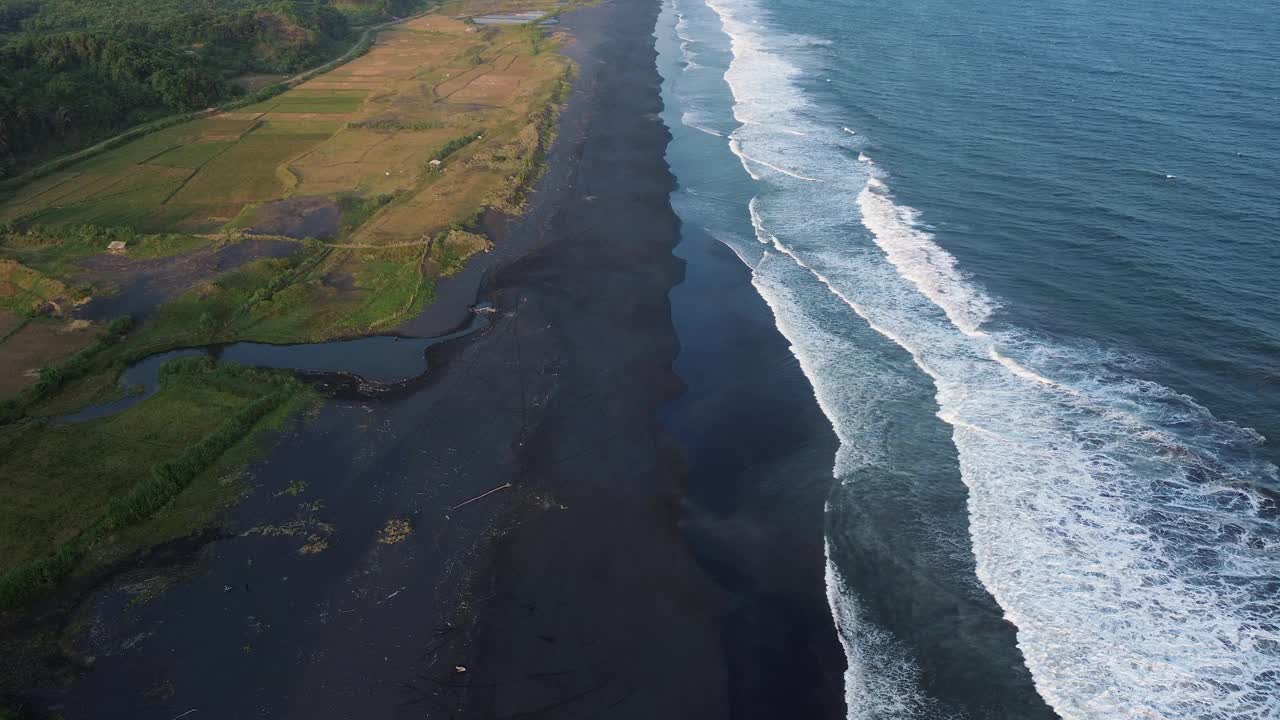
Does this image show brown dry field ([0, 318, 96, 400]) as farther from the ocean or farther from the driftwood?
the ocean

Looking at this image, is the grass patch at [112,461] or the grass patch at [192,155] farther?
the grass patch at [192,155]

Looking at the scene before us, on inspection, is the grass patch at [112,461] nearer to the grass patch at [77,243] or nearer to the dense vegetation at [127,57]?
the grass patch at [77,243]

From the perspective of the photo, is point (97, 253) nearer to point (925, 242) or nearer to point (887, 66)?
point (925, 242)

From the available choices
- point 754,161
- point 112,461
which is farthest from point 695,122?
point 112,461

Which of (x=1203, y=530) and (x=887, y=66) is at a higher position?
(x=887, y=66)

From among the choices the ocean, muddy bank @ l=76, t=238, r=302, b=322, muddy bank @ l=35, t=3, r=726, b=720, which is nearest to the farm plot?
muddy bank @ l=76, t=238, r=302, b=322

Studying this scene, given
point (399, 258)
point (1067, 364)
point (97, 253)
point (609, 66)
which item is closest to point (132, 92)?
point (97, 253)

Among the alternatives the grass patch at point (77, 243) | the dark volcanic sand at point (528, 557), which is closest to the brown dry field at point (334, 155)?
the grass patch at point (77, 243)
